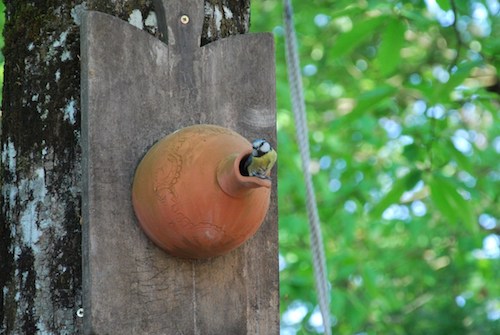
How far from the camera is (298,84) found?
1.84 metres

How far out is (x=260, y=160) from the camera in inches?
54.6

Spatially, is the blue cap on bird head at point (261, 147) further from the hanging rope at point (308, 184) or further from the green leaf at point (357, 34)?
the green leaf at point (357, 34)

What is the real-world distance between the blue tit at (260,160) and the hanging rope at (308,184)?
368mm

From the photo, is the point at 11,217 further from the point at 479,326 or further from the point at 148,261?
the point at 479,326

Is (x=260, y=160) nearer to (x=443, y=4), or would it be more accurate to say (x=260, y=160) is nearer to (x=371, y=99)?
(x=443, y=4)

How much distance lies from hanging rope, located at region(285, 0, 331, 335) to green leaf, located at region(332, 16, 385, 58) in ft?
3.24

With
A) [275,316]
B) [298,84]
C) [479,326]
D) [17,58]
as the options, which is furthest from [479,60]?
[479,326]

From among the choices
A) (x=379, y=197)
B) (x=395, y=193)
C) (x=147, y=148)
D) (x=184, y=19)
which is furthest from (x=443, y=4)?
(x=379, y=197)

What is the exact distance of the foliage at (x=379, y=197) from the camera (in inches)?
176

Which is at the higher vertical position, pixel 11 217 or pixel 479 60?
pixel 479 60

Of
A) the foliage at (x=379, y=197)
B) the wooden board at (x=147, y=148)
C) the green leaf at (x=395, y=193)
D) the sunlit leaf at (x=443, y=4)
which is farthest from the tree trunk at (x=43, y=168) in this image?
the foliage at (x=379, y=197)

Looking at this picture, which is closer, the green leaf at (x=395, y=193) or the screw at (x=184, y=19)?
the screw at (x=184, y=19)

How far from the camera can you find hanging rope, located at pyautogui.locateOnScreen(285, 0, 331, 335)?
1.72m

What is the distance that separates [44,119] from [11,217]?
0.17 meters
